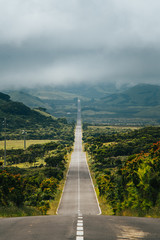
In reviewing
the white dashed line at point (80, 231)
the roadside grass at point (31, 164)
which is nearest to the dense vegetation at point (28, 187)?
the roadside grass at point (31, 164)

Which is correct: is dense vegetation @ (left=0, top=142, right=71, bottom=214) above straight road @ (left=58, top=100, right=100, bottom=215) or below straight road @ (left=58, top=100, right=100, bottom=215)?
above

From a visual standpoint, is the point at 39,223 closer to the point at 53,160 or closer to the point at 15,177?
the point at 15,177

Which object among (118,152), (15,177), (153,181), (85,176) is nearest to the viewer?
(153,181)

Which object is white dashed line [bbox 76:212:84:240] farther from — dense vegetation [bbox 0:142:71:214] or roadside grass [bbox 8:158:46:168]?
roadside grass [bbox 8:158:46:168]

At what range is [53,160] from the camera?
15000cm

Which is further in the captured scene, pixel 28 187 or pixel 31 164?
pixel 31 164

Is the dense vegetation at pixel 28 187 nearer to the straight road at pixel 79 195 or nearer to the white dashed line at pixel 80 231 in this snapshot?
the straight road at pixel 79 195

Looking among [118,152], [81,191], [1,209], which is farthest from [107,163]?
[1,209]

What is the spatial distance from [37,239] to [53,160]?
137729 millimetres

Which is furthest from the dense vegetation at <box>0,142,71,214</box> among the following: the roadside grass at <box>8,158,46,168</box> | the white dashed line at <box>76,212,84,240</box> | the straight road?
the white dashed line at <box>76,212,84,240</box>

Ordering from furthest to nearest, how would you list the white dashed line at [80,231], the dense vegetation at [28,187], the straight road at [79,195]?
the straight road at [79,195], the dense vegetation at [28,187], the white dashed line at [80,231]

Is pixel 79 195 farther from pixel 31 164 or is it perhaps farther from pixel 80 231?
pixel 31 164

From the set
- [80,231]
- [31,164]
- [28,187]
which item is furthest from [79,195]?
[31,164]

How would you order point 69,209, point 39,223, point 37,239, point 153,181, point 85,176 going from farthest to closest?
point 85,176 < point 69,209 < point 153,181 < point 39,223 < point 37,239
